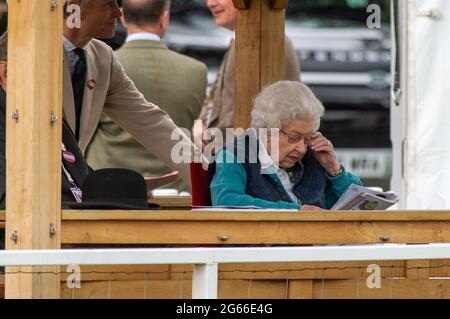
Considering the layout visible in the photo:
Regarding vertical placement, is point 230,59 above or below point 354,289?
above

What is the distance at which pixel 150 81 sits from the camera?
8.83 meters

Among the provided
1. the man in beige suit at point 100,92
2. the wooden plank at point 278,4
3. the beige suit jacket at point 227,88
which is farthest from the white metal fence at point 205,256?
the beige suit jacket at point 227,88

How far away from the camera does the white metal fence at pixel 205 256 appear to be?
4.43m

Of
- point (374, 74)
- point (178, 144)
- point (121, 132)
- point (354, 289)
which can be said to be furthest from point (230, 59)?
point (374, 74)

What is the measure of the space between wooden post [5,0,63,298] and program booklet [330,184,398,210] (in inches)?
45.7

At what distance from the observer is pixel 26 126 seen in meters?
4.93

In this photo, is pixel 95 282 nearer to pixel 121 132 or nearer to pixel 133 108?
pixel 133 108

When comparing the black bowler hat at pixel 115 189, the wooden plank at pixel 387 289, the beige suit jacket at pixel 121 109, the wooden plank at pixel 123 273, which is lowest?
the wooden plank at pixel 387 289

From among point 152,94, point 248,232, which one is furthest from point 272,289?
point 152,94

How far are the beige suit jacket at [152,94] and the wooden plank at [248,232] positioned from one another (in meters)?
3.61

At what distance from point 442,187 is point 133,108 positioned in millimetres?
2342

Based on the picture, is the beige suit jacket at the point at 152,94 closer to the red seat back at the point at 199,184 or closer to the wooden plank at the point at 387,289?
the red seat back at the point at 199,184

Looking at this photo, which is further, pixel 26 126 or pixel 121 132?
pixel 121 132

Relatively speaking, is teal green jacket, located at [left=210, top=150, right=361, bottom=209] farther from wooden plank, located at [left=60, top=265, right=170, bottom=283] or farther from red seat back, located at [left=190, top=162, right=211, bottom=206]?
wooden plank, located at [left=60, top=265, right=170, bottom=283]
